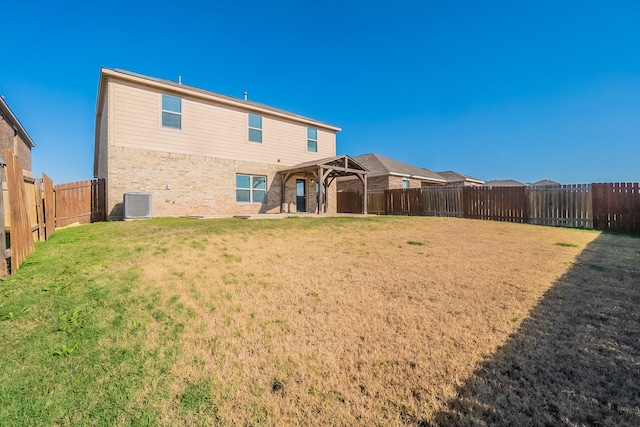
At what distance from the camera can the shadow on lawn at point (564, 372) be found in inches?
73.8

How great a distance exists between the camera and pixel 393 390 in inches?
85.7

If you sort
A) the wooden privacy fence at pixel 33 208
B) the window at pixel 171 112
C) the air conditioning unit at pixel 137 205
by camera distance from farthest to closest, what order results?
the window at pixel 171 112 < the air conditioning unit at pixel 137 205 < the wooden privacy fence at pixel 33 208

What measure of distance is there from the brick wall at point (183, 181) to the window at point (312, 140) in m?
2.55

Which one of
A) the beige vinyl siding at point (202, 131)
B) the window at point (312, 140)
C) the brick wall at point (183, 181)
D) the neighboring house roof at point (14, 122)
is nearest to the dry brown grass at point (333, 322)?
the brick wall at point (183, 181)

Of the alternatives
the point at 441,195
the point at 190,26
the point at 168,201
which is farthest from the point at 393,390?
the point at 190,26

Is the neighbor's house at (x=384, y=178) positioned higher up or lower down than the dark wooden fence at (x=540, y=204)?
higher up

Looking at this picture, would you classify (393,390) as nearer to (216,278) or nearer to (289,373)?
(289,373)

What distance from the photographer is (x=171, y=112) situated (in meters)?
12.0

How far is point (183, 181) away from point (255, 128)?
4541mm

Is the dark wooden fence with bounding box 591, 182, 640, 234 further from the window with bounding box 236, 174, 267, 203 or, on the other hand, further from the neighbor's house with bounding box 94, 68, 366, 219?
the window with bounding box 236, 174, 267, 203

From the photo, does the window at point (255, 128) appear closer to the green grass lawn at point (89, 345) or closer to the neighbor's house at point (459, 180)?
the green grass lawn at point (89, 345)

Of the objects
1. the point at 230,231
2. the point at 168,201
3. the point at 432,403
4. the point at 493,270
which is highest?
the point at 168,201

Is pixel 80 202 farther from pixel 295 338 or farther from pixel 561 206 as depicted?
pixel 561 206

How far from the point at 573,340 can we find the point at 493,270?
246 cm
